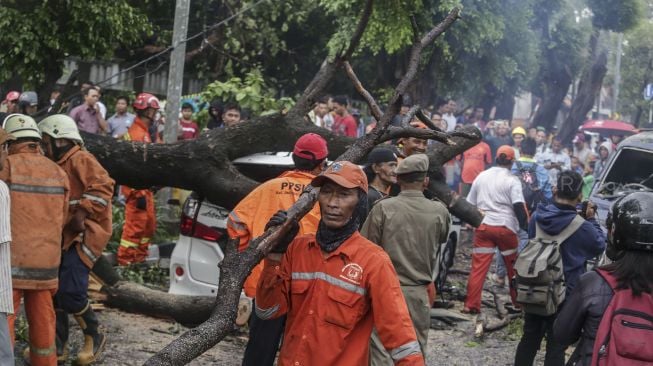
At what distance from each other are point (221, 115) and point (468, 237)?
4.94 metres

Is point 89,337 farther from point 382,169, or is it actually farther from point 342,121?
point 342,121

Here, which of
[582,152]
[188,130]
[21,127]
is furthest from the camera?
[582,152]

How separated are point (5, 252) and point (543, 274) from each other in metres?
3.66

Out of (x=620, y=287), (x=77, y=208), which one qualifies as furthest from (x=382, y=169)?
(x=620, y=287)

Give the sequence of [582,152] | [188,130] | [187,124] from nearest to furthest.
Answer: [188,130] < [187,124] < [582,152]

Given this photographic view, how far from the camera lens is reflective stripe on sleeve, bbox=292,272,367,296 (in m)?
3.78

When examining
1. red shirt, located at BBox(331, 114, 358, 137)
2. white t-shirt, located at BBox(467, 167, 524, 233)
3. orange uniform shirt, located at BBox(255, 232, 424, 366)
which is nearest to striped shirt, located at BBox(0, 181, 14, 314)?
orange uniform shirt, located at BBox(255, 232, 424, 366)

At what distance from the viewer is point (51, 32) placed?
31.7 feet

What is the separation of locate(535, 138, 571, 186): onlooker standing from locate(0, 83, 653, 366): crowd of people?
6.25m

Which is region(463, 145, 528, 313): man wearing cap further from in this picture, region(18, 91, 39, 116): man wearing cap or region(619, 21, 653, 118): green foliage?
region(619, 21, 653, 118): green foliage

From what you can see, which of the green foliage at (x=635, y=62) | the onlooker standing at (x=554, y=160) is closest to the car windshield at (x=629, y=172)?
the onlooker standing at (x=554, y=160)

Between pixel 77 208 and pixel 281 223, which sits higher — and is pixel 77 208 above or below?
below

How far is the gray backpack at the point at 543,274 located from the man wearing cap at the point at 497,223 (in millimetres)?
2746

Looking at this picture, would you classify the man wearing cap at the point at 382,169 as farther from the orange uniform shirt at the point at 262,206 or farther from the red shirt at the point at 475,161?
the red shirt at the point at 475,161
